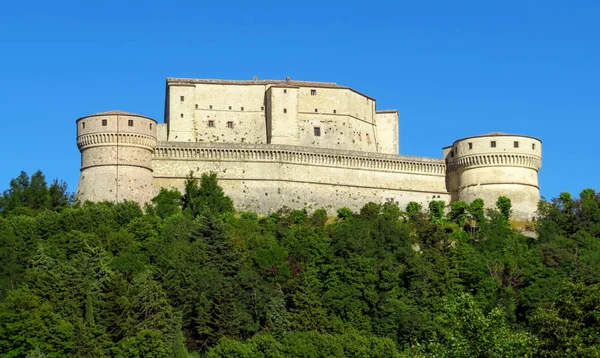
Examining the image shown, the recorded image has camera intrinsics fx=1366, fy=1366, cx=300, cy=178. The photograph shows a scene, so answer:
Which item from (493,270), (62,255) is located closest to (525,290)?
(493,270)

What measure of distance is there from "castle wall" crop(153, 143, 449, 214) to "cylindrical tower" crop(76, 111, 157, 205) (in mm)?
1975

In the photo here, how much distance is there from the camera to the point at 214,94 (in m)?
86.8

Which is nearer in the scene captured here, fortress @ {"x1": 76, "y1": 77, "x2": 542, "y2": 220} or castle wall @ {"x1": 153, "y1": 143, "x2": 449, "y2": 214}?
fortress @ {"x1": 76, "y1": 77, "x2": 542, "y2": 220}

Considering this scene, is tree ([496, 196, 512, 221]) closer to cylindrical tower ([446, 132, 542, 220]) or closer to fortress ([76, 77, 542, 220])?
cylindrical tower ([446, 132, 542, 220])

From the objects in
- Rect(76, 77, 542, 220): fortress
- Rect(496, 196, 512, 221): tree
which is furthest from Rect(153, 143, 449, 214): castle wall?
Rect(496, 196, 512, 221): tree

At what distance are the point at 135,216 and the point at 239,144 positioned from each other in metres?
9.90

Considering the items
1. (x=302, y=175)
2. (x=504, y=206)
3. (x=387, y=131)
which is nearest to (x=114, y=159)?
(x=302, y=175)

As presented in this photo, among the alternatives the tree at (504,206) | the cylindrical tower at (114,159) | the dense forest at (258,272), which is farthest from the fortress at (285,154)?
the dense forest at (258,272)

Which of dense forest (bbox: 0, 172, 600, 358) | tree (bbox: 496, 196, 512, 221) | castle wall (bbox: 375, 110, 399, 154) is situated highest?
castle wall (bbox: 375, 110, 399, 154)

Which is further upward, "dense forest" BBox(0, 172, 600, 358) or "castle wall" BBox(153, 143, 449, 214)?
"castle wall" BBox(153, 143, 449, 214)

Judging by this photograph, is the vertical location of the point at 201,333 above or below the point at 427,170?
below

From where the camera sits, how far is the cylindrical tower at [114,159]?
76438mm

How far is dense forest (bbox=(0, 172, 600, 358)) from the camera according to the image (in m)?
59.7

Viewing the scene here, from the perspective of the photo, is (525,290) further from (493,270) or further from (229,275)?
(229,275)
